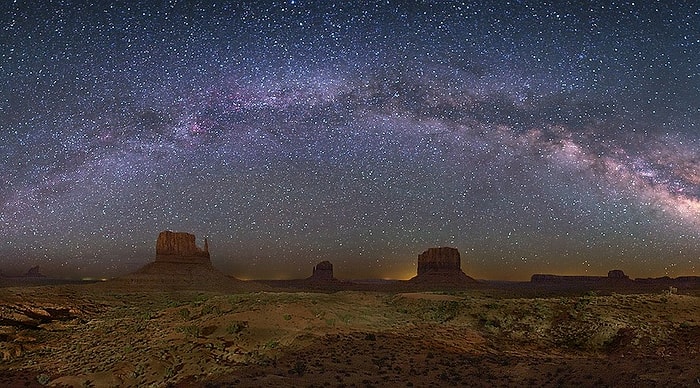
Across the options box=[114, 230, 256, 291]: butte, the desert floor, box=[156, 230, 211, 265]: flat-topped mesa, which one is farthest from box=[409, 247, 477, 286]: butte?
the desert floor

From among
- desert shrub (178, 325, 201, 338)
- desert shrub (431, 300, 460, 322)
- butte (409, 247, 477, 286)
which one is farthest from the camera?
butte (409, 247, 477, 286)

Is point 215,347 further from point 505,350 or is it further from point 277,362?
point 505,350

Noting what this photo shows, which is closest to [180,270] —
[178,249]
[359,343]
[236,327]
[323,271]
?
[178,249]

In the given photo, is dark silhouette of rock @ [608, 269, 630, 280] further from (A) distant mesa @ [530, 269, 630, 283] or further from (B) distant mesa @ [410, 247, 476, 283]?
(B) distant mesa @ [410, 247, 476, 283]

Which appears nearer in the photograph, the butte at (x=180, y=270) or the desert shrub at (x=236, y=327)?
the desert shrub at (x=236, y=327)

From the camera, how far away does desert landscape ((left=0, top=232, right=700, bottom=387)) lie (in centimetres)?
1933

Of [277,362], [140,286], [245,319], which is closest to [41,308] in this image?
[245,319]

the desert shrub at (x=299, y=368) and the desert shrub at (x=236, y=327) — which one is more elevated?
the desert shrub at (x=236, y=327)

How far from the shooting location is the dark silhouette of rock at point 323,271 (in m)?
150

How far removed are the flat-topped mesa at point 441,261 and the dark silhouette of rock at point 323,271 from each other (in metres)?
31.6

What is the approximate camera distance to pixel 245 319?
91.1 ft

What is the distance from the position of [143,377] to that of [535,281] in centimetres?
15720

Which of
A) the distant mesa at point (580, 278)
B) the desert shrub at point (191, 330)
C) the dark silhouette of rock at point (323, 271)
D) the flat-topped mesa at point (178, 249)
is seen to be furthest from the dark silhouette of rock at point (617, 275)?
the desert shrub at point (191, 330)

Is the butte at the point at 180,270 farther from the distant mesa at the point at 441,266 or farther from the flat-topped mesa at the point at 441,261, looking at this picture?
the flat-topped mesa at the point at 441,261
